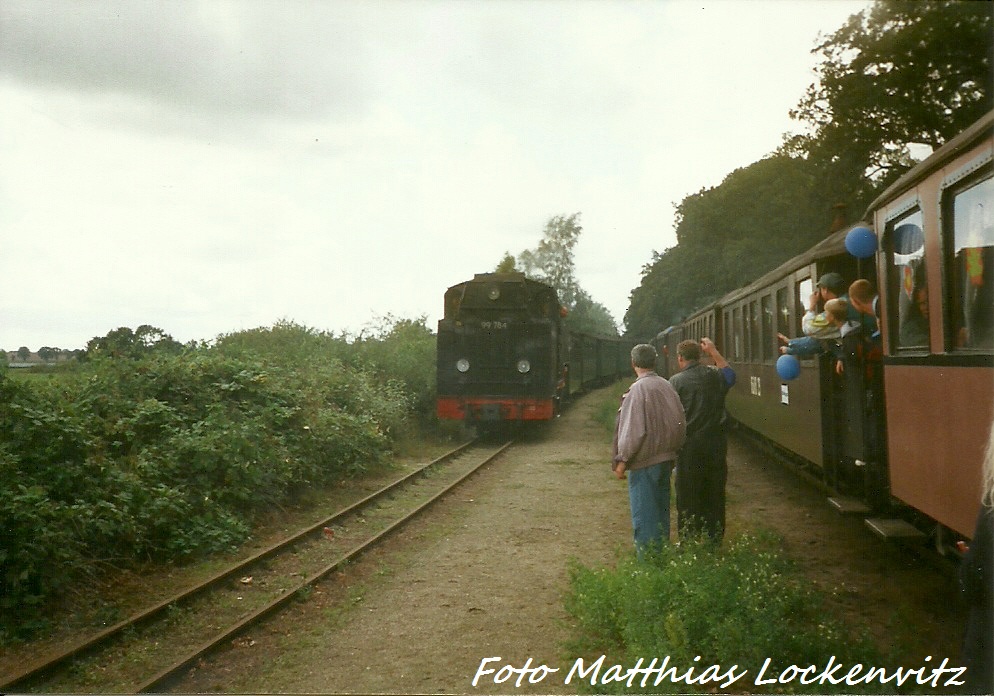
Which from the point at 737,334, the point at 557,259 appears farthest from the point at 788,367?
the point at 557,259

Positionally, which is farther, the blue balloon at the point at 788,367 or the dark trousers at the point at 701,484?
the blue balloon at the point at 788,367

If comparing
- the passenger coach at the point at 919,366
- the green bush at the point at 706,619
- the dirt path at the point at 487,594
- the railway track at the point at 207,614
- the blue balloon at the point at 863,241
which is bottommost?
the dirt path at the point at 487,594

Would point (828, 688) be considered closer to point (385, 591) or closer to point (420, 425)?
point (385, 591)

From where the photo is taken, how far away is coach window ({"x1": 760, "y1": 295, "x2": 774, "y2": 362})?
34.9 feet

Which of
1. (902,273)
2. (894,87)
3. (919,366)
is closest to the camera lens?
(919,366)

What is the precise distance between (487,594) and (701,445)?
2.07m

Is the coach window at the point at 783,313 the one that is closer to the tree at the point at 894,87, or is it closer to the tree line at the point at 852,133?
the tree line at the point at 852,133

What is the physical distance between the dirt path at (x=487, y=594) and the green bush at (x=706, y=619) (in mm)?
324

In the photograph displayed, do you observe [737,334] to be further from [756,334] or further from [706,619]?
[706,619]

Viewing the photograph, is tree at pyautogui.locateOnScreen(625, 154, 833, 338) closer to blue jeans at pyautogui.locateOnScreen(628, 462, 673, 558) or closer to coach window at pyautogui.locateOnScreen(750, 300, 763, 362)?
coach window at pyautogui.locateOnScreen(750, 300, 763, 362)

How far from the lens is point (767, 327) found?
430 inches

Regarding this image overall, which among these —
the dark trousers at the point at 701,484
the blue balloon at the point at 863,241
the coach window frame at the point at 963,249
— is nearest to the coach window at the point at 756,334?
the blue balloon at the point at 863,241

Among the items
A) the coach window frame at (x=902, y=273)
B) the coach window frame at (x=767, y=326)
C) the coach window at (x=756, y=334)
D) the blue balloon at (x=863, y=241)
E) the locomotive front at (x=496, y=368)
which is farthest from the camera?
the locomotive front at (x=496, y=368)

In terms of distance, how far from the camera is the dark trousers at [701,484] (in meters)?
6.27
